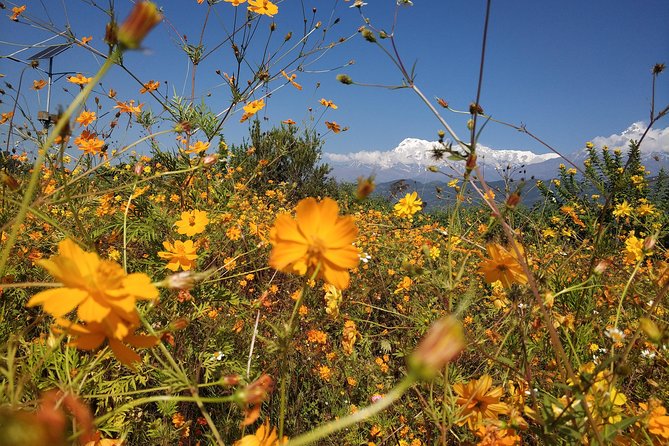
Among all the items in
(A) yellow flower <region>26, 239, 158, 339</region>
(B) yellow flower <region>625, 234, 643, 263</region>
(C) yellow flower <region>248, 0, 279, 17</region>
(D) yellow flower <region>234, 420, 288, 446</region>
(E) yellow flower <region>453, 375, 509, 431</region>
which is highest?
(C) yellow flower <region>248, 0, 279, 17</region>

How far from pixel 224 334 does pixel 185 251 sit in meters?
0.54

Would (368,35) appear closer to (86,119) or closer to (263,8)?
(263,8)

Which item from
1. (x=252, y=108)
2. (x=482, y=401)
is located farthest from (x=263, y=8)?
(x=482, y=401)

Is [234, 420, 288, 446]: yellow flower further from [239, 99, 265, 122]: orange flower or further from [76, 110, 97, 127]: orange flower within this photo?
[76, 110, 97, 127]: orange flower

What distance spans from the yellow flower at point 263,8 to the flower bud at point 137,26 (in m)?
1.57

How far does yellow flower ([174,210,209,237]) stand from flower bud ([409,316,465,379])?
3.99 feet

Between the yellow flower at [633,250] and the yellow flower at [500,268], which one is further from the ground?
the yellow flower at [500,268]

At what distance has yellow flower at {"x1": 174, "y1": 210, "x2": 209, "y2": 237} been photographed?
1.41 meters

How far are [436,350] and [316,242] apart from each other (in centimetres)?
32

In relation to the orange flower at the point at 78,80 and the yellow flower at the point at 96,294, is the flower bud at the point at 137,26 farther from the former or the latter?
the orange flower at the point at 78,80

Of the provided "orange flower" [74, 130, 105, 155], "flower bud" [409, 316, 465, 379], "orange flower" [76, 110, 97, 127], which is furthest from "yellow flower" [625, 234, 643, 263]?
"orange flower" [76, 110, 97, 127]

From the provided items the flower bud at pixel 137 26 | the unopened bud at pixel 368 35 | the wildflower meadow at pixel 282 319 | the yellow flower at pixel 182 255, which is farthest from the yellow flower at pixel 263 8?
the flower bud at pixel 137 26

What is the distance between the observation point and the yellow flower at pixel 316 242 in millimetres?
604

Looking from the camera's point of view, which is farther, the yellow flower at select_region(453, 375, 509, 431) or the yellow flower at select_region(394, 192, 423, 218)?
the yellow flower at select_region(394, 192, 423, 218)
